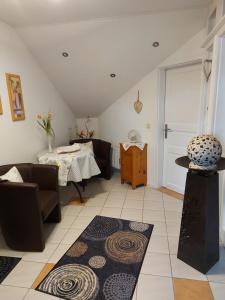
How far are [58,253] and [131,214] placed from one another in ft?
3.52

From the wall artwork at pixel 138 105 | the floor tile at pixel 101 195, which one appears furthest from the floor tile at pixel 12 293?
the wall artwork at pixel 138 105

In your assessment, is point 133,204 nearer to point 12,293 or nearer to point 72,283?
point 72,283

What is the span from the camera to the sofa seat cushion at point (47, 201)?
2128 millimetres

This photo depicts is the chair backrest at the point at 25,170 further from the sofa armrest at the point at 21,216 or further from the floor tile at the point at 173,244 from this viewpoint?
the floor tile at the point at 173,244

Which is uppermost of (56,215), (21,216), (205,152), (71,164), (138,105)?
(138,105)

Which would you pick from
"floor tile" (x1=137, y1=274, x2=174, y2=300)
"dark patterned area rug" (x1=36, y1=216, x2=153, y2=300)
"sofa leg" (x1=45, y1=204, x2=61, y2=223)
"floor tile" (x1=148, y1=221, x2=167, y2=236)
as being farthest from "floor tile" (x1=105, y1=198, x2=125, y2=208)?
"floor tile" (x1=137, y1=274, x2=174, y2=300)

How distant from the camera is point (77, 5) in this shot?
7.08 feet

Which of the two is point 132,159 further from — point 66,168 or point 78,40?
point 78,40

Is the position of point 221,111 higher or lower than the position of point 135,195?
higher

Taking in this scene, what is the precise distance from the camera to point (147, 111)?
343 cm

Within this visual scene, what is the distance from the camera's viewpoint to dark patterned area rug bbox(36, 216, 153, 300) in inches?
64.1

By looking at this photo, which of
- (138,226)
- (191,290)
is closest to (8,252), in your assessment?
(138,226)

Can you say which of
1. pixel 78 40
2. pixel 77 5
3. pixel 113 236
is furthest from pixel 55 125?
pixel 113 236

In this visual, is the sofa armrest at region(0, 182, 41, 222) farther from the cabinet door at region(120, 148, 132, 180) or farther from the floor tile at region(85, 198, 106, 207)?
the cabinet door at region(120, 148, 132, 180)
